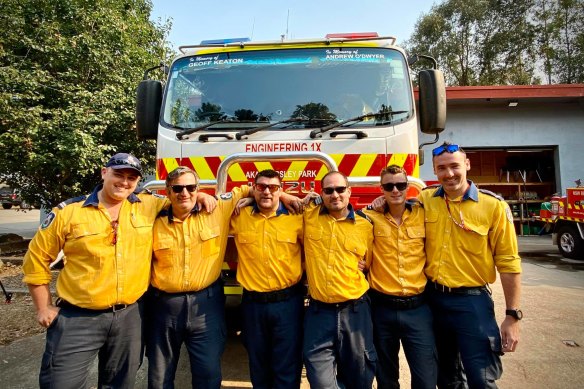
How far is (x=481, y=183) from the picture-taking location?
43.1 feet

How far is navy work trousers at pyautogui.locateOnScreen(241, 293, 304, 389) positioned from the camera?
2.43 meters

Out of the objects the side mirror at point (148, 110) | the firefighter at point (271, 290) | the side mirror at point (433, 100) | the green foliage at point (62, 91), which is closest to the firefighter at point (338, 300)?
the firefighter at point (271, 290)

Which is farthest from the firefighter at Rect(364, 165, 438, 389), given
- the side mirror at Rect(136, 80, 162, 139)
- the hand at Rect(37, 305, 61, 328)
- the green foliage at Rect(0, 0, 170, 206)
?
the green foliage at Rect(0, 0, 170, 206)

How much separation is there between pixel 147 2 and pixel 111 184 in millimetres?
11427

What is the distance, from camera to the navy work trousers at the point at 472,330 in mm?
2262

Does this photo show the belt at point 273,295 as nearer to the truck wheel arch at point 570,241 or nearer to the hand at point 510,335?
the hand at point 510,335

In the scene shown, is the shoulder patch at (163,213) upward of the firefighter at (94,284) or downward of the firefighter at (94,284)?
upward

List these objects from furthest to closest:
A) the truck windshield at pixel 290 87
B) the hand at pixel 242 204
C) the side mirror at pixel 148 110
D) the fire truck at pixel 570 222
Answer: the fire truck at pixel 570 222 → the side mirror at pixel 148 110 → the truck windshield at pixel 290 87 → the hand at pixel 242 204

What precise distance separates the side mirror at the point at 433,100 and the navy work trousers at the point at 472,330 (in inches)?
62.2

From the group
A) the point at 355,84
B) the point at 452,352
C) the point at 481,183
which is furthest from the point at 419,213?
the point at 481,183

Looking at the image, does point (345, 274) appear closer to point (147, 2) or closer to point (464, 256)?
point (464, 256)

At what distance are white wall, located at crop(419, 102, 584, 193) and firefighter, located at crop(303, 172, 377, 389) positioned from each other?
10.4 m

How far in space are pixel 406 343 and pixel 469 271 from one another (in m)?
0.58

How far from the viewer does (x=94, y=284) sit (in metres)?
2.23
